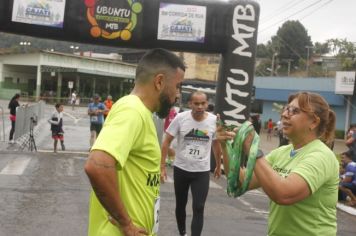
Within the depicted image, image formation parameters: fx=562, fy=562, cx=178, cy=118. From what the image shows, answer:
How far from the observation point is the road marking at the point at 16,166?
467 inches

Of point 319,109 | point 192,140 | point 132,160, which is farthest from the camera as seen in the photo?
point 192,140

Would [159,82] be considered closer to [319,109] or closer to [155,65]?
[155,65]

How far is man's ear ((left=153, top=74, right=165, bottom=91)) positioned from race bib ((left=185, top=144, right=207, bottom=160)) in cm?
387

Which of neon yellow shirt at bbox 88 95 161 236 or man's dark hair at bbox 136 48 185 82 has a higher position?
man's dark hair at bbox 136 48 185 82

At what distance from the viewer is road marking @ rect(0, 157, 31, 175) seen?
1186 cm

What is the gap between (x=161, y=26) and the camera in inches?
567

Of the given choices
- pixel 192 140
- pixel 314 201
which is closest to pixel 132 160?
pixel 314 201

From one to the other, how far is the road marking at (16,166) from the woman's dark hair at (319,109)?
947 centimetres

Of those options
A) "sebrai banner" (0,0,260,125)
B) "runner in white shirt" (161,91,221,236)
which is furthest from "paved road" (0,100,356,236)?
"sebrai banner" (0,0,260,125)

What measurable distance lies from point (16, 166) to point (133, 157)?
1044cm

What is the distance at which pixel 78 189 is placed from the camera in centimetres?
1030

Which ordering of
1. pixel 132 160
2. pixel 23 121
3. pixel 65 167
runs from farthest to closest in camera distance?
pixel 23 121, pixel 65 167, pixel 132 160

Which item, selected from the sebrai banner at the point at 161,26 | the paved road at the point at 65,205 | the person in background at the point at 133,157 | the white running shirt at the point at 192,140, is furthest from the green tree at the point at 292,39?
the person in background at the point at 133,157

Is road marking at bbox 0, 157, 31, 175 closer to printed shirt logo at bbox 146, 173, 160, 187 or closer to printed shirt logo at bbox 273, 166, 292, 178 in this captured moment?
printed shirt logo at bbox 146, 173, 160, 187
